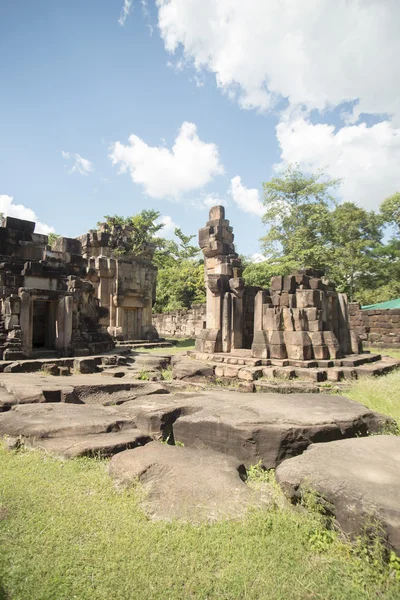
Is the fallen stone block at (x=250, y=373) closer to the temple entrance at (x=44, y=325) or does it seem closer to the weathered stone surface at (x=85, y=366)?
the weathered stone surface at (x=85, y=366)

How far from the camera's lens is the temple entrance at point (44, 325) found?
11016mm

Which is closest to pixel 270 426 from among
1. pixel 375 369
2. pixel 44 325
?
pixel 375 369

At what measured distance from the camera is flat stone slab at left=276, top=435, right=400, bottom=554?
6.72ft

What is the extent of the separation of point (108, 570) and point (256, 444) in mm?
1728

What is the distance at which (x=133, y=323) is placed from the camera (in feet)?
60.5

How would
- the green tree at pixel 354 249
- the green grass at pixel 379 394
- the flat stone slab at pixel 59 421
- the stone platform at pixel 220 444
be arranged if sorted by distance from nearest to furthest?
1. the stone platform at pixel 220 444
2. the flat stone slab at pixel 59 421
3. the green grass at pixel 379 394
4. the green tree at pixel 354 249

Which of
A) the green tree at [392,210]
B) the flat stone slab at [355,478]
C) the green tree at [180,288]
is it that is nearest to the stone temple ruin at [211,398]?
the flat stone slab at [355,478]

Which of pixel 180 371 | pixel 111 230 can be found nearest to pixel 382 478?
pixel 180 371

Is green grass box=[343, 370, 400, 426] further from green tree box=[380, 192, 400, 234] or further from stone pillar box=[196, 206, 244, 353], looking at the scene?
green tree box=[380, 192, 400, 234]

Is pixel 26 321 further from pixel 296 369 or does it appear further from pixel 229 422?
pixel 229 422

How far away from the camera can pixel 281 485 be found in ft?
8.41

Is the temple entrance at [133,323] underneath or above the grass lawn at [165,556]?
above

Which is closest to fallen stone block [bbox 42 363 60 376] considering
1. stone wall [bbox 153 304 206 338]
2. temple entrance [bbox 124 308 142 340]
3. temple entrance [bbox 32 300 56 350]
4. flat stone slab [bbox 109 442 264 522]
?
temple entrance [bbox 32 300 56 350]

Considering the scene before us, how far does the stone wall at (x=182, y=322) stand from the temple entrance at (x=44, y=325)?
37.5ft
